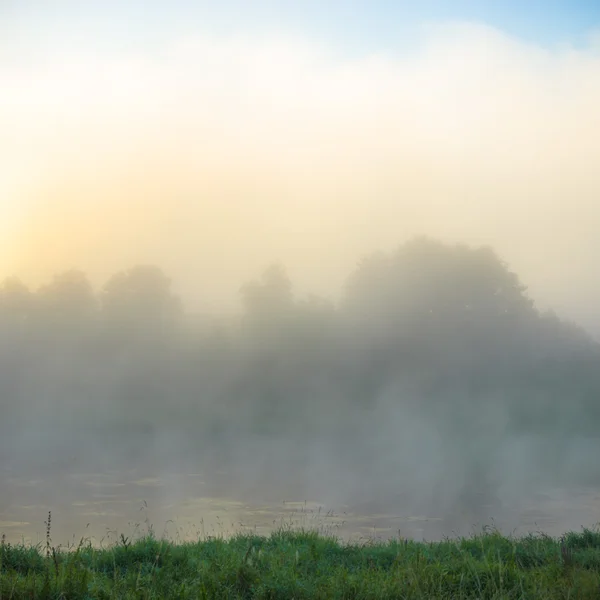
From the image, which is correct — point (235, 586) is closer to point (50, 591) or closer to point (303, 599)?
point (303, 599)

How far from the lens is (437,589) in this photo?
32.2 feet

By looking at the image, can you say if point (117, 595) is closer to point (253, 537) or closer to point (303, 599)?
point (303, 599)

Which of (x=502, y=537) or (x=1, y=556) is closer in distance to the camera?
(x=1, y=556)

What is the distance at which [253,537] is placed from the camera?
15.4 meters

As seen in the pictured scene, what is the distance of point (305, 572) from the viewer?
11266mm

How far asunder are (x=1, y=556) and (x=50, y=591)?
9.58ft

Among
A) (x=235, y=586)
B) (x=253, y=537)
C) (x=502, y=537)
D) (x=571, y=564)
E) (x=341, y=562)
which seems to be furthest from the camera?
(x=253, y=537)

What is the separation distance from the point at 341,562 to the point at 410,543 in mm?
2136

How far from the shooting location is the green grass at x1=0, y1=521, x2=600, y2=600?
31.0ft

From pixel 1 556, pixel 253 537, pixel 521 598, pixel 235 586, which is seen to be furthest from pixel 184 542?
pixel 521 598

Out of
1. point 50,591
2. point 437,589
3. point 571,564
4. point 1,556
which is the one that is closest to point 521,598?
point 437,589

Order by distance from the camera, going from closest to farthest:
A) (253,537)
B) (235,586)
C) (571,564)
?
1. (235,586)
2. (571,564)
3. (253,537)

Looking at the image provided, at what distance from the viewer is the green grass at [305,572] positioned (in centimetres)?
945

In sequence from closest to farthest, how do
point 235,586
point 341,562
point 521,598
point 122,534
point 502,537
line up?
1. point 521,598
2. point 235,586
3. point 122,534
4. point 341,562
5. point 502,537
